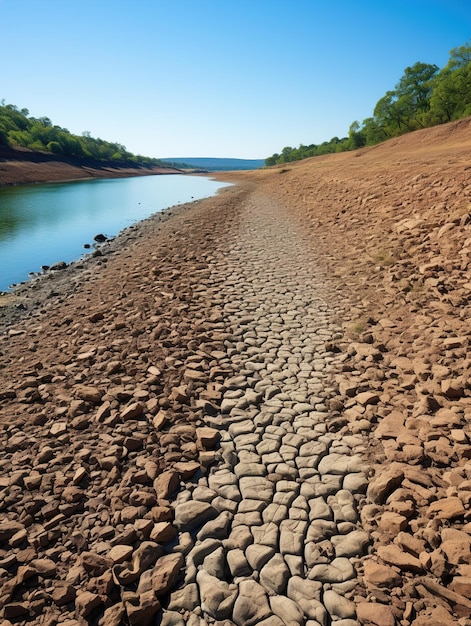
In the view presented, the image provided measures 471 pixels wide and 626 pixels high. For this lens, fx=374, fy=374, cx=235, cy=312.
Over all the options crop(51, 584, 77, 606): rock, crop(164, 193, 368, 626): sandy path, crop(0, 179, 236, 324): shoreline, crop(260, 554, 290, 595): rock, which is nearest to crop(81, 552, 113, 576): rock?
crop(51, 584, 77, 606): rock

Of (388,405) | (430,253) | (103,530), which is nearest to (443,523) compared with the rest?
(388,405)

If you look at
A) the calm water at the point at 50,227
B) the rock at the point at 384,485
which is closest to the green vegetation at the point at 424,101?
the calm water at the point at 50,227

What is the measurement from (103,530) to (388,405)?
3716 mm

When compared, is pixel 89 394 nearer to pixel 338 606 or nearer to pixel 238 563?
pixel 238 563

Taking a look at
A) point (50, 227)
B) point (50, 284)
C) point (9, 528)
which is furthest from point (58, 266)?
point (9, 528)

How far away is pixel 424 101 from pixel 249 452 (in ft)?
245

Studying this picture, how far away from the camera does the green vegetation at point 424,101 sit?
162 ft

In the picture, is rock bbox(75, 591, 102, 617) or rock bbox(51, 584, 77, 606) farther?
rock bbox(51, 584, 77, 606)

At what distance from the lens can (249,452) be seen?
4.47 meters

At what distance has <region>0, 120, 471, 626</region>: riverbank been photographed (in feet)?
9.65

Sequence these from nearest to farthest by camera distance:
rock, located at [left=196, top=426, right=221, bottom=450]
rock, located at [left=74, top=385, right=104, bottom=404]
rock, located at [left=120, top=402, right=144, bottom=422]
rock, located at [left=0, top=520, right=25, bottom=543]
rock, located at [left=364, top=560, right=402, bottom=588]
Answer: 1. rock, located at [left=364, top=560, right=402, bottom=588]
2. rock, located at [left=0, top=520, right=25, bottom=543]
3. rock, located at [left=196, top=426, right=221, bottom=450]
4. rock, located at [left=120, top=402, right=144, bottom=422]
5. rock, located at [left=74, top=385, right=104, bottom=404]

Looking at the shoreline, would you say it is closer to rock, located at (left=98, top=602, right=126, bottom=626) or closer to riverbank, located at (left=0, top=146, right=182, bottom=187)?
rock, located at (left=98, top=602, right=126, bottom=626)

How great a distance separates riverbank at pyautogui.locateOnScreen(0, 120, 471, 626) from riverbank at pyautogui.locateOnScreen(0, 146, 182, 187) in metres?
62.6

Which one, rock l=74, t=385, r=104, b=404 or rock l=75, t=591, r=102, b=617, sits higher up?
rock l=74, t=385, r=104, b=404
